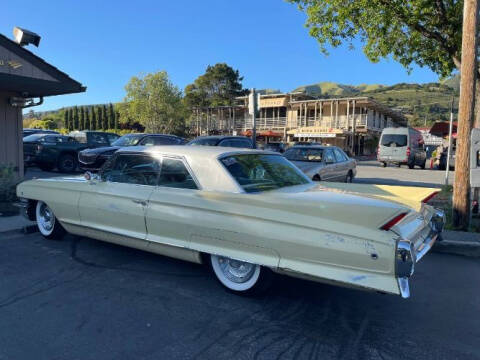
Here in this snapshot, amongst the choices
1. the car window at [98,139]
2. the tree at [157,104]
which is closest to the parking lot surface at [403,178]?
the car window at [98,139]

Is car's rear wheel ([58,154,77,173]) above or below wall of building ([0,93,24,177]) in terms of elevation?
below

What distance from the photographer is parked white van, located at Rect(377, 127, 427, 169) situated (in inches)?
888

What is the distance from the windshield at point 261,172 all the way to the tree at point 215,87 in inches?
1847

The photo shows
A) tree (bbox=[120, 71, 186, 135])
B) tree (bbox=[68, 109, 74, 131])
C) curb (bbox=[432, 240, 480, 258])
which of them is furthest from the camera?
tree (bbox=[68, 109, 74, 131])

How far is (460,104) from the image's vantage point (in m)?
6.09

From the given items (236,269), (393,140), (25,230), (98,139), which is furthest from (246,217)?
(393,140)

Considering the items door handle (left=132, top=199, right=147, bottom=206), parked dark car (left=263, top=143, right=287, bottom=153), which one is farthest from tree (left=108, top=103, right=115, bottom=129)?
door handle (left=132, top=199, right=147, bottom=206)

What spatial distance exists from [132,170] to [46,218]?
192cm

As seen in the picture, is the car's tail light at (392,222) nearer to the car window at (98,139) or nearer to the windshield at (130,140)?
the windshield at (130,140)

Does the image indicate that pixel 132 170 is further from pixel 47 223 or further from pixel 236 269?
pixel 47 223

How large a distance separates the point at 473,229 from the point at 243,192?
4.50 m

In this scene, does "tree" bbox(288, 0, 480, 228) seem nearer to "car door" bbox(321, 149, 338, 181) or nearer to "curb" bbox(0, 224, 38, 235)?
"car door" bbox(321, 149, 338, 181)

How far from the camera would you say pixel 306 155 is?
10.5 metres

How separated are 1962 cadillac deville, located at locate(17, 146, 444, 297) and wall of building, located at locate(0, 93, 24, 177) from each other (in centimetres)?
527
